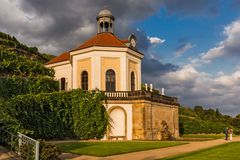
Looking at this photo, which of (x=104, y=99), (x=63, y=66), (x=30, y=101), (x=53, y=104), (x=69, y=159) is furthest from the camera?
(x=63, y=66)

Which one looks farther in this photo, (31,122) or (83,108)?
(83,108)

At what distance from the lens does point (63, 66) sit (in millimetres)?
46312

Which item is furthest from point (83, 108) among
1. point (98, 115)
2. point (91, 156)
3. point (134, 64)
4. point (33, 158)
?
point (33, 158)

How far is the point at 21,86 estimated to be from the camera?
37562 mm

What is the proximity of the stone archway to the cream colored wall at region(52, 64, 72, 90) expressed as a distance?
33.2 feet

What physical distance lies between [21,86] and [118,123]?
11.0 meters

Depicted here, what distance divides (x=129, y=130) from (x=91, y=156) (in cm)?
1842

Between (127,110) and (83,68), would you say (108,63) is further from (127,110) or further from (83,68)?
(127,110)

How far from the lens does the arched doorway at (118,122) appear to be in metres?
36.0

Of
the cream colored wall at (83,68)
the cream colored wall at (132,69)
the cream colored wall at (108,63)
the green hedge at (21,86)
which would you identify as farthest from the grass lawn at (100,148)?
the cream colored wall at (132,69)

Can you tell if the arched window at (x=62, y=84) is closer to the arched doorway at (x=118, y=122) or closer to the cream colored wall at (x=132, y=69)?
the cream colored wall at (x=132, y=69)

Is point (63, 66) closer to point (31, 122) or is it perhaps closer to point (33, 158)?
point (31, 122)

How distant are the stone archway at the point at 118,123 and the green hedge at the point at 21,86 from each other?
368 inches

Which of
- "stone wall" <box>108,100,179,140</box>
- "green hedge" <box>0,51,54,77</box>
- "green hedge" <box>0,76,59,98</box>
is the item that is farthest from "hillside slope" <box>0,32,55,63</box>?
"stone wall" <box>108,100,179,140</box>
